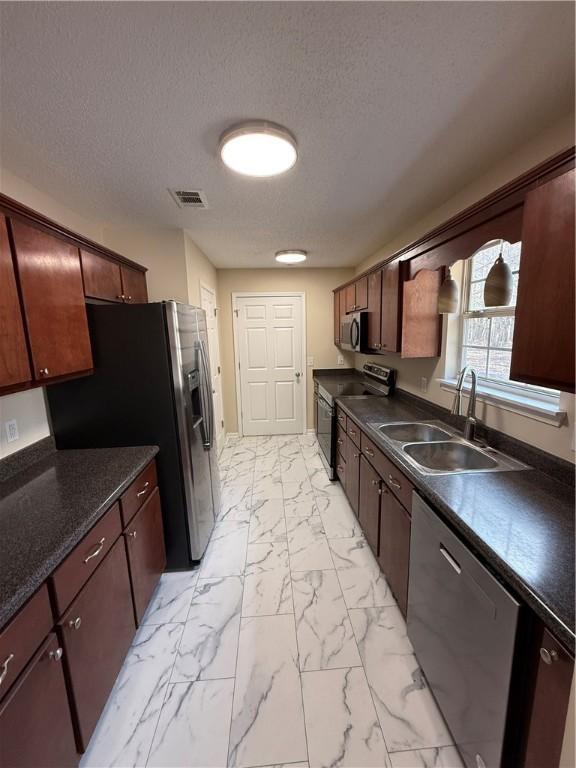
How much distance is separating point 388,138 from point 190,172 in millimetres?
1064

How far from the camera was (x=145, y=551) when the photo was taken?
5.65ft

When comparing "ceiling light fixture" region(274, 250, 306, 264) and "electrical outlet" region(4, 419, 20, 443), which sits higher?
"ceiling light fixture" region(274, 250, 306, 264)

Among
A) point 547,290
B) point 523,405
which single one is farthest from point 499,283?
point 523,405

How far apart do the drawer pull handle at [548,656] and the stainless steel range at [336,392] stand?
2.32 m

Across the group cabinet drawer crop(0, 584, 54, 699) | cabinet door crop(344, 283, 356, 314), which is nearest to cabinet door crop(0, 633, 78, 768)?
cabinet drawer crop(0, 584, 54, 699)

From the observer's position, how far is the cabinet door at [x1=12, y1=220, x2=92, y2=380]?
136 cm

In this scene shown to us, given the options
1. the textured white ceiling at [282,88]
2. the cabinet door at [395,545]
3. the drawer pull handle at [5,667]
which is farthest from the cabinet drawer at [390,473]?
the textured white ceiling at [282,88]

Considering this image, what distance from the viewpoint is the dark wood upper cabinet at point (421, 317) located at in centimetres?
227

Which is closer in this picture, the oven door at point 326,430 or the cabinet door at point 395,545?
the cabinet door at point 395,545

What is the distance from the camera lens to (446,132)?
1420 mm

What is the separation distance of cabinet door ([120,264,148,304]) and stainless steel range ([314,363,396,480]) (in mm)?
1946

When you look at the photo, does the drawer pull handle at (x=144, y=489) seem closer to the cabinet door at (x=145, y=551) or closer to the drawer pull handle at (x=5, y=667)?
the cabinet door at (x=145, y=551)

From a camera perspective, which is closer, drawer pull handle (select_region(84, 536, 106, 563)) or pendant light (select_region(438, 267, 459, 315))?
drawer pull handle (select_region(84, 536, 106, 563))

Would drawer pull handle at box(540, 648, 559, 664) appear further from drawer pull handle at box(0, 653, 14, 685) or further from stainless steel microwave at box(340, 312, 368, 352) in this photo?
stainless steel microwave at box(340, 312, 368, 352)
